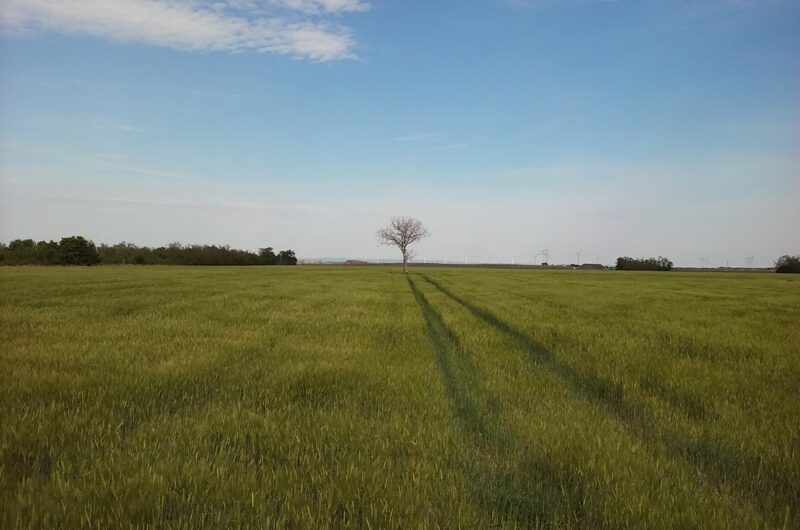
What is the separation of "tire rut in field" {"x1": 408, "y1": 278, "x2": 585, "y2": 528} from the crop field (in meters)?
0.02

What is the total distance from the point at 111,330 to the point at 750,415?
1360cm

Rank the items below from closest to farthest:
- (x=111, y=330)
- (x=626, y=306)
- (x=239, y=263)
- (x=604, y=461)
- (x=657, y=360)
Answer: (x=604, y=461) < (x=657, y=360) < (x=111, y=330) < (x=626, y=306) < (x=239, y=263)

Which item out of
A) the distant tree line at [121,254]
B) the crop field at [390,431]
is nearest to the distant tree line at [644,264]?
the distant tree line at [121,254]

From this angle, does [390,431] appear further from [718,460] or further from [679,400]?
[679,400]

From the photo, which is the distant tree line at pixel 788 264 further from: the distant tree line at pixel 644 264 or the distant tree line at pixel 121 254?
the distant tree line at pixel 121 254

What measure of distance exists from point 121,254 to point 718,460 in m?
136

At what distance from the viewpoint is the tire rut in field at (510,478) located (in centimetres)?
360

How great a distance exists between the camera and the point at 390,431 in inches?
206

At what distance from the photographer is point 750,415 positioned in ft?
20.4

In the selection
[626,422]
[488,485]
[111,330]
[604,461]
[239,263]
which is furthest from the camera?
[239,263]

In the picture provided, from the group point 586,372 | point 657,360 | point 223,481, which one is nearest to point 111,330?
point 223,481

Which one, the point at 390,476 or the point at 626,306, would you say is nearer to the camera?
the point at 390,476

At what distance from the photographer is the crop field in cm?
351

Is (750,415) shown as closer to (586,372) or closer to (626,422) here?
(626,422)
